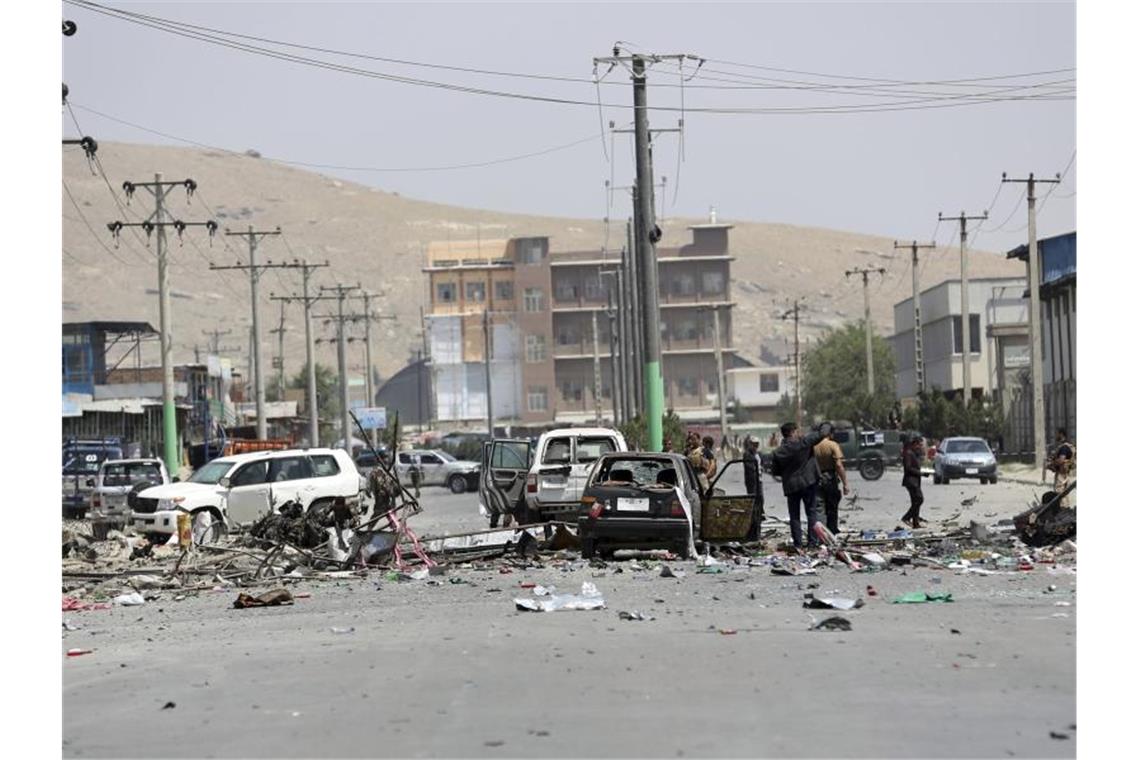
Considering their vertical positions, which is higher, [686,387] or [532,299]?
[532,299]

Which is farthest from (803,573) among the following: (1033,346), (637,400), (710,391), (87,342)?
(710,391)

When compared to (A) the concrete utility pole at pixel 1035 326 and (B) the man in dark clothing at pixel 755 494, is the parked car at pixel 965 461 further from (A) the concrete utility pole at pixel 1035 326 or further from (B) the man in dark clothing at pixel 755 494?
(B) the man in dark clothing at pixel 755 494

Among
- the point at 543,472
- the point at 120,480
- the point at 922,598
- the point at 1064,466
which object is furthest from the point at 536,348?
the point at 922,598

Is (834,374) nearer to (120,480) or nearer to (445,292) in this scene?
(445,292)

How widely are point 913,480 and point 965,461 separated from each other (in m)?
25.3

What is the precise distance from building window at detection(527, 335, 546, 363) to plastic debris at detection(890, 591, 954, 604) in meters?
133

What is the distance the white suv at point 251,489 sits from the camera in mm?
34062

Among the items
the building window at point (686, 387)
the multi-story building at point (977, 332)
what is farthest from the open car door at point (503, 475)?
the building window at point (686, 387)

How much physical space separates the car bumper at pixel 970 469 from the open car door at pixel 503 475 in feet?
80.4

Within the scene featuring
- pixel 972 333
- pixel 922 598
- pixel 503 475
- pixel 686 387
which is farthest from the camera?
pixel 686 387

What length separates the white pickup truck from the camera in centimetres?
3047

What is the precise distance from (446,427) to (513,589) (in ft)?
440

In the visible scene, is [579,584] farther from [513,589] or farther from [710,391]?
[710,391]

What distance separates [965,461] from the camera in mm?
55938
